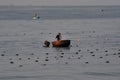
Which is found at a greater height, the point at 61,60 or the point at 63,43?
the point at 63,43

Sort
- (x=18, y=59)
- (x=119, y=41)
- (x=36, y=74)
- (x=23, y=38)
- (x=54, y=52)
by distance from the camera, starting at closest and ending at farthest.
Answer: (x=36, y=74), (x=18, y=59), (x=54, y=52), (x=119, y=41), (x=23, y=38)

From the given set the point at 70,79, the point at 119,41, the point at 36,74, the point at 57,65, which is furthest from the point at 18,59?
the point at 119,41

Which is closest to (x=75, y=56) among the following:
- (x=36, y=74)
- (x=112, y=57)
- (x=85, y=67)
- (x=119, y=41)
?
(x=112, y=57)

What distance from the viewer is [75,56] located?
63531 millimetres

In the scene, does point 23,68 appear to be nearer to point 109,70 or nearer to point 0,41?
point 109,70

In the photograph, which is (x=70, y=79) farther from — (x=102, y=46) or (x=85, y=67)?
(x=102, y=46)

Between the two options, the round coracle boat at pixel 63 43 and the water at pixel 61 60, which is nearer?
the water at pixel 61 60

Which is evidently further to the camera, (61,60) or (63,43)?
(63,43)

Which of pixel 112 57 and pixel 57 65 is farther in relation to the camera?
pixel 112 57

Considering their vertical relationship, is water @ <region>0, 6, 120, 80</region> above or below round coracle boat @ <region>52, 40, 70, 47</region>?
below

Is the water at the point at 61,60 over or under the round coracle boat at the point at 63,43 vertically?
under

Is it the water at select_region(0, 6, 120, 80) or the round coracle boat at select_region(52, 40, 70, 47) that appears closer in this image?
the water at select_region(0, 6, 120, 80)

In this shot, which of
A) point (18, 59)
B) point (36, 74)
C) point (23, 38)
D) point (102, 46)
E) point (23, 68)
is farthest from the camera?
point (23, 38)

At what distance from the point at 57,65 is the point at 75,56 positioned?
24.2 ft
